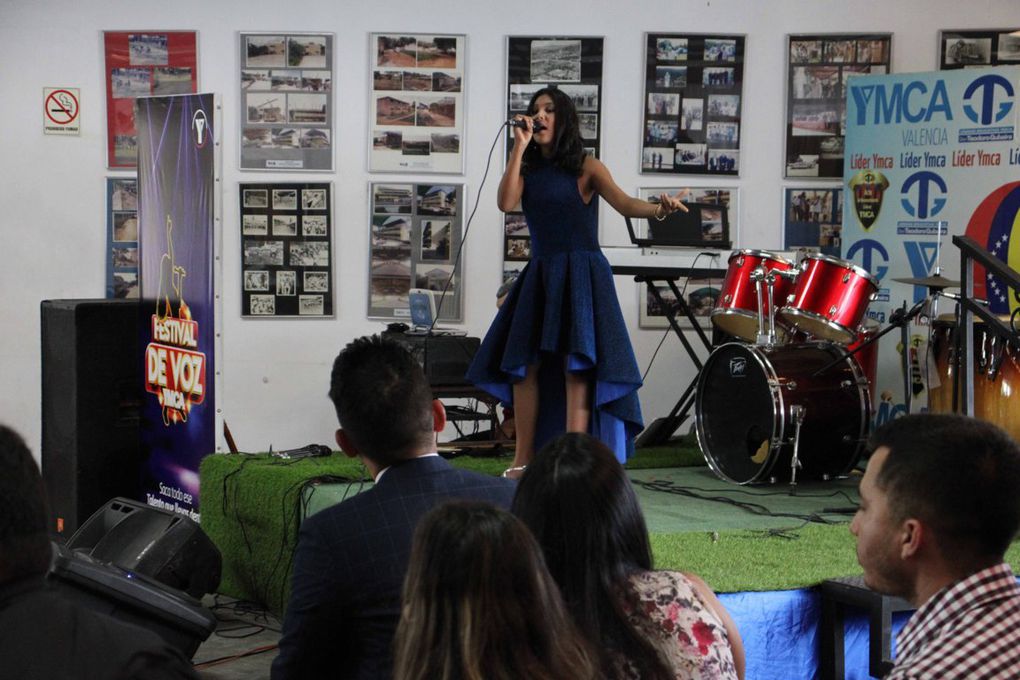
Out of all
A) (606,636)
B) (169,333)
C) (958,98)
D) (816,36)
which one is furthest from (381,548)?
(816,36)

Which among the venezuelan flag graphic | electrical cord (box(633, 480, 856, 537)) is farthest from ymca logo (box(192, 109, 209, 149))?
the venezuelan flag graphic

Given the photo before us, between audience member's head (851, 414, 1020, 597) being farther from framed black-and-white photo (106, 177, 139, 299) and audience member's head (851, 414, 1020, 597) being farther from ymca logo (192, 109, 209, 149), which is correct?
framed black-and-white photo (106, 177, 139, 299)

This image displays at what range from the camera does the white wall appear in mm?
6914

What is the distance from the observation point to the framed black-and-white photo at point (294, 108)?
692 cm

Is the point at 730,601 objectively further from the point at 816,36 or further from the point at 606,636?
the point at 816,36

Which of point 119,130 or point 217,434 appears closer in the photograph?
point 217,434

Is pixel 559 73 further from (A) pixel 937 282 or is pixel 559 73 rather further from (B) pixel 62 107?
(B) pixel 62 107

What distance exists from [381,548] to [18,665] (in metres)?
0.96

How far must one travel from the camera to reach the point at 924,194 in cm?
637

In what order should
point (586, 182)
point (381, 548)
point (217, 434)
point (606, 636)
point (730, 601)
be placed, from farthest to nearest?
point (217, 434)
point (586, 182)
point (730, 601)
point (381, 548)
point (606, 636)

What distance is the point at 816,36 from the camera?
691cm

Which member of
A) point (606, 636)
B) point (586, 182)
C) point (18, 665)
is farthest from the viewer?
point (586, 182)

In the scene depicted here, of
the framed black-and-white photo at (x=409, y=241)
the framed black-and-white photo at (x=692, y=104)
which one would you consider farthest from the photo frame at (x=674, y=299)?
the framed black-and-white photo at (x=409, y=241)

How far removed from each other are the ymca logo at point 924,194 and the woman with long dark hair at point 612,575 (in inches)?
192
